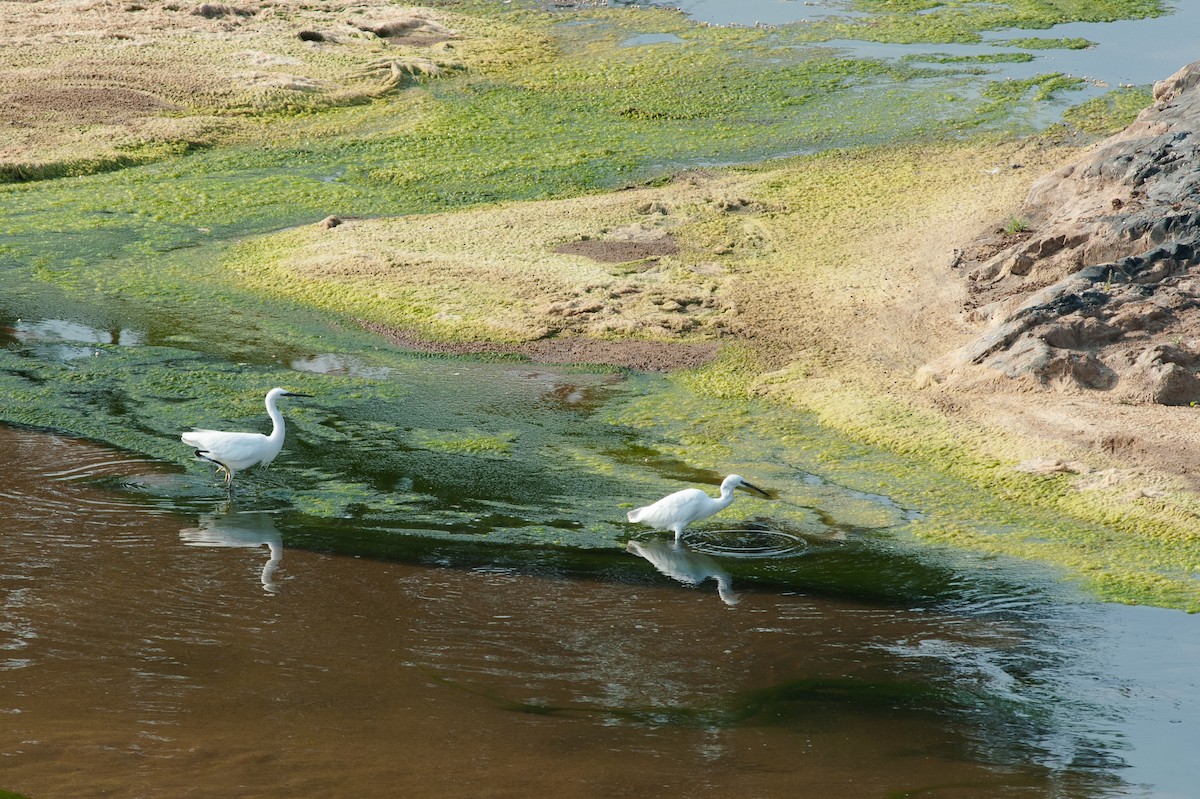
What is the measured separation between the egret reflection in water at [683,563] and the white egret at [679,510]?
0.31 feet

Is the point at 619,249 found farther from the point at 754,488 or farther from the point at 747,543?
the point at 747,543

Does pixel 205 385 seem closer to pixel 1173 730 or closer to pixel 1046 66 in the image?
pixel 1173 730

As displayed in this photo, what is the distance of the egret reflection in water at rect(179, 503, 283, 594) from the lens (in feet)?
24.3

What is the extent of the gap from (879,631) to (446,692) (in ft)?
7.70

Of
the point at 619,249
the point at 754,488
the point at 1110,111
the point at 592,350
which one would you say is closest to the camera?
the point at 754,488

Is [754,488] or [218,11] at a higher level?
[218,11]

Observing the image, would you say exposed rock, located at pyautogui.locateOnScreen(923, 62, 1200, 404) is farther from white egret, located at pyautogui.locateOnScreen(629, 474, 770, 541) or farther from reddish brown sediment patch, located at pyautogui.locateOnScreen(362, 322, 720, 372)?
white egret, located at pyautogui.locateOnScreen(629, 474, 770, 541)

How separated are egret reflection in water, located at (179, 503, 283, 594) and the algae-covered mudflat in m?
0.32

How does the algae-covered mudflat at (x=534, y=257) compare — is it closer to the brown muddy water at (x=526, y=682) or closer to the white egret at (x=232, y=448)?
the white egret at (x=232, y=448)

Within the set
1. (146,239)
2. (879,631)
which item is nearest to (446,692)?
(879,631)

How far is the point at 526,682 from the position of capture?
6.00 m

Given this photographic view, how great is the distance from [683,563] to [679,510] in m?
0.32

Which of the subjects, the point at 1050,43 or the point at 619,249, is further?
the point at 1050,43

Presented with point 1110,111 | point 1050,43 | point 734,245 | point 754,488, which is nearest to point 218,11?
point 734,245
